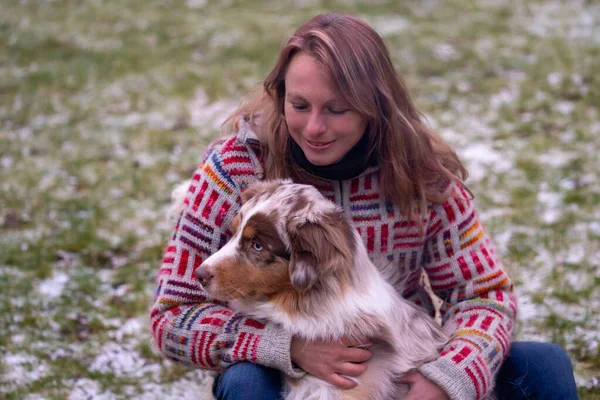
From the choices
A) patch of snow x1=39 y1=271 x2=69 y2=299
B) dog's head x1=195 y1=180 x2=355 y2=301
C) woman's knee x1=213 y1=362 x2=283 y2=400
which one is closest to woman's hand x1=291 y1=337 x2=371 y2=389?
woman's knee x1=213 y1=362 x2=283 y2=400

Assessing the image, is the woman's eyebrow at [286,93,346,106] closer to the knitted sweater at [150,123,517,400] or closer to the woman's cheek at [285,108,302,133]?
the woman's cheek at [285,108,302,133]

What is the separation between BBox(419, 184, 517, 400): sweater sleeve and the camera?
3100 mm

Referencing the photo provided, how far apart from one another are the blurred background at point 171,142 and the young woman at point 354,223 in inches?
29.9

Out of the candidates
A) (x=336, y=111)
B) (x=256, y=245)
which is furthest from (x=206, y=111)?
(x=256, y=245)

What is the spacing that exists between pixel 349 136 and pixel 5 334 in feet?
9.89

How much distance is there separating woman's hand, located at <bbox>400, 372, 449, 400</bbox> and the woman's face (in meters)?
1.07

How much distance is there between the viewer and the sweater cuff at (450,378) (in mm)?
2961

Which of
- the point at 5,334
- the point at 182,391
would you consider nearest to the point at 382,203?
the point at 182,391

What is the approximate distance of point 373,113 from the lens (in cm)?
306

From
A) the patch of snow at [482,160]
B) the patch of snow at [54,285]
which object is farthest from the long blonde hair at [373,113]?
the patch of snow at [482,160]

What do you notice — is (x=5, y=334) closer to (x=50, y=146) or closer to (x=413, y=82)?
(x=50, y=146)

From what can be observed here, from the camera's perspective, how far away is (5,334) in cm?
468

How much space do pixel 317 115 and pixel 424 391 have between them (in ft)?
4.31

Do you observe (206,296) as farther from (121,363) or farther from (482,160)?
(482,160)
